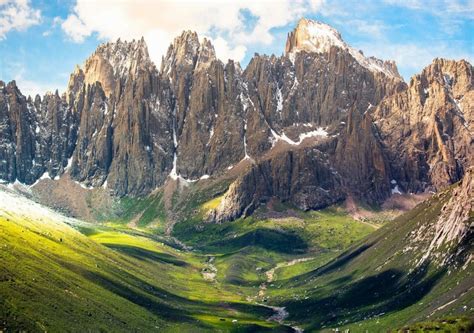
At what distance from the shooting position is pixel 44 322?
7475 inches

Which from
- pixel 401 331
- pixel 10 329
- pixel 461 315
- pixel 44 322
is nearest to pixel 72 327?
pixel 44 322

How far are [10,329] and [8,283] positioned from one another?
87.9 feet

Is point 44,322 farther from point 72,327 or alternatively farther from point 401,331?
point 401,331

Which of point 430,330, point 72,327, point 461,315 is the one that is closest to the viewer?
point 430,330

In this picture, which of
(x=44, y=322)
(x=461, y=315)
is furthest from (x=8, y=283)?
(x=461, y=315)

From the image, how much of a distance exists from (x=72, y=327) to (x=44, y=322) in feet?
34.3

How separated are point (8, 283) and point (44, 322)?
17980 millimetres

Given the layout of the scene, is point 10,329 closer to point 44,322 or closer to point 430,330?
point 44,322

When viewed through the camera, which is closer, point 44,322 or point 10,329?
point 10,329

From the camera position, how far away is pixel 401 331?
176m

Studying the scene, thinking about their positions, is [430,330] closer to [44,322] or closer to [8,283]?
[44,322]

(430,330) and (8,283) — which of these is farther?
(8,283)

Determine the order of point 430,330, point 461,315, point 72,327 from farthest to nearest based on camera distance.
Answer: point 72,327 → point 461,315 → point 430,330

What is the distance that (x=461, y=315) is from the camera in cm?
18612
